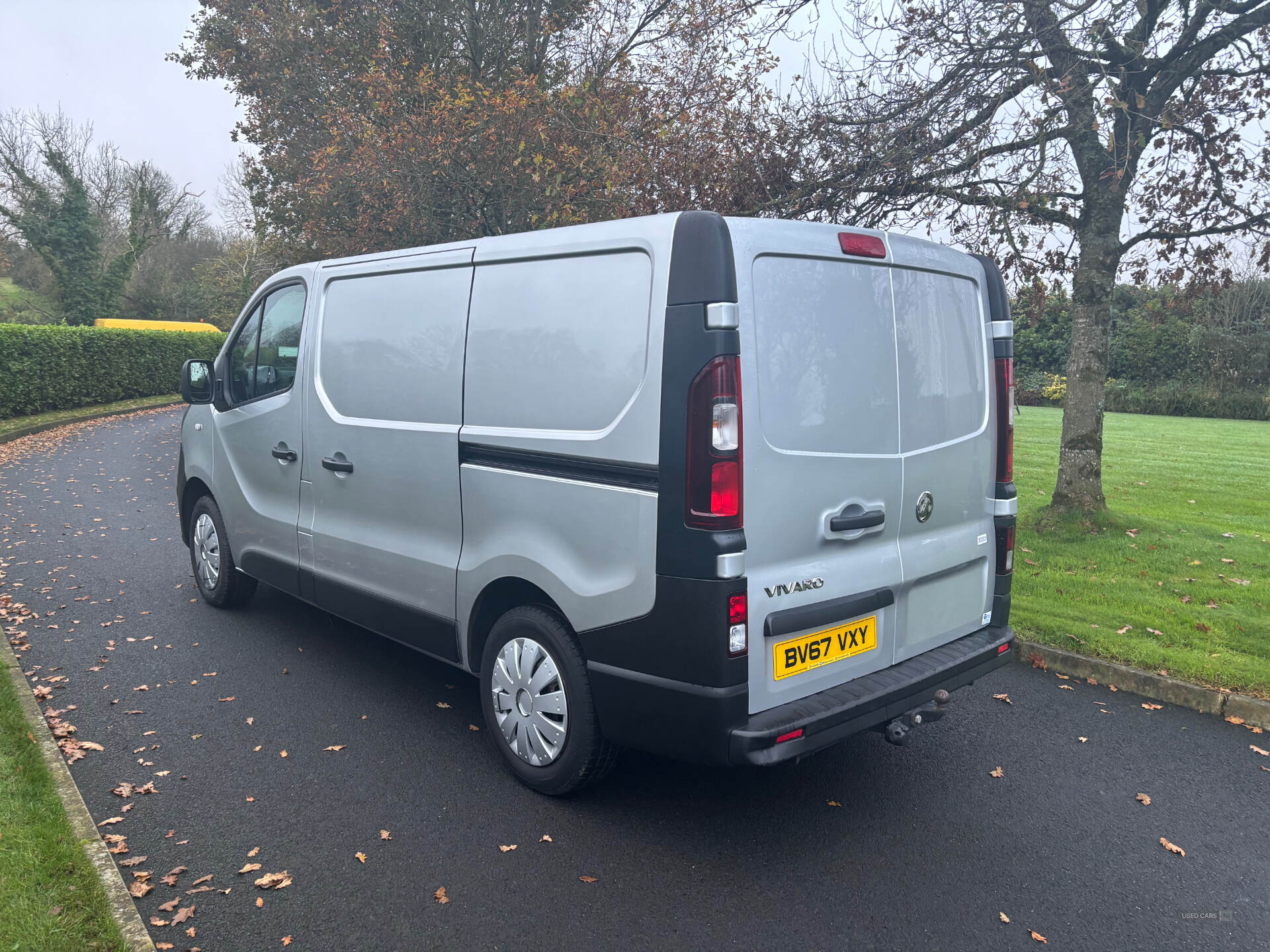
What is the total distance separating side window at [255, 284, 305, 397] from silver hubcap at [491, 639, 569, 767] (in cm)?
237

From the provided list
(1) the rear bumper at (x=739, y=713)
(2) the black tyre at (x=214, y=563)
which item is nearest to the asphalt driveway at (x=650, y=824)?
(1) the rear bumper at (x=739, y=713)

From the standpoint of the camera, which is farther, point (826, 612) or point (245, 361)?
point (245, 361)

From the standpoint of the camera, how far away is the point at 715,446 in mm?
3010

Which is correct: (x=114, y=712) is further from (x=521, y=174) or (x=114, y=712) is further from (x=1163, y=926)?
(x=521, y=174)

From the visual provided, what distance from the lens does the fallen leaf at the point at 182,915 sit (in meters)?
2.92

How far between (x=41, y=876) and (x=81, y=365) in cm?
2343

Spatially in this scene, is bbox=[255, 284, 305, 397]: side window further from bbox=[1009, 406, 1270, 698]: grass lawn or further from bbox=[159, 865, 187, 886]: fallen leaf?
bbox=[1009, 406, 1270, 698]: grass lawn

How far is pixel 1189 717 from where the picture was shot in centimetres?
471

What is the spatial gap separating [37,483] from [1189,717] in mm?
13090

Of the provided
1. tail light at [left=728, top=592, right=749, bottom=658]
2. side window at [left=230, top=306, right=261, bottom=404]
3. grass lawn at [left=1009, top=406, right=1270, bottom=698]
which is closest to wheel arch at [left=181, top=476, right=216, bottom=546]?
side window at [left=230, top=306, right=261, bottom=404]

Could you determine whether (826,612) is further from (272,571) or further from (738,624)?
(272,571)

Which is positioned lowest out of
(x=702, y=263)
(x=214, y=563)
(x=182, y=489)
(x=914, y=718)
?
(x=914, y=718)

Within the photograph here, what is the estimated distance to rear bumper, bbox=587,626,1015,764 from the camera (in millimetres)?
3057

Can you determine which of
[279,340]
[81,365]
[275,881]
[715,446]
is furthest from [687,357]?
[81,365]
